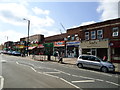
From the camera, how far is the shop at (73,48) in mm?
30411

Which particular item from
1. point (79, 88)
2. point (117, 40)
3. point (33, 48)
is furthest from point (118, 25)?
point (33, 48)

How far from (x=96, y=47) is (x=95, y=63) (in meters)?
10.5

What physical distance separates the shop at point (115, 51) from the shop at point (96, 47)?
820 millimetres

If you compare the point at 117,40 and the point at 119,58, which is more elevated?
the point at 117,40

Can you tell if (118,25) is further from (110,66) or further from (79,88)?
(79,88)

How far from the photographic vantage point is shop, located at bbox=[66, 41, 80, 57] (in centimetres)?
3041

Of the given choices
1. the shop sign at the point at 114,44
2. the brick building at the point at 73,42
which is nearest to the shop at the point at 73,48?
the brick building at the point at 73,42

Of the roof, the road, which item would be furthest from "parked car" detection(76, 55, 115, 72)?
the roof

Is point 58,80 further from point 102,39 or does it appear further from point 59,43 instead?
point 59,43

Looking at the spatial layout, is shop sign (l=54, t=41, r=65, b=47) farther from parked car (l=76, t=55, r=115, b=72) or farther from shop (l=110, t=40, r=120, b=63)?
parked car (l=76, t=55, r=115, b=72)

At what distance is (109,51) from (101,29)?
443 cm

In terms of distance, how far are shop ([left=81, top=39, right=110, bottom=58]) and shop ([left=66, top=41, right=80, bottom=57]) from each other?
220 centimetres

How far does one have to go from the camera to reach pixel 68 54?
1288 inches

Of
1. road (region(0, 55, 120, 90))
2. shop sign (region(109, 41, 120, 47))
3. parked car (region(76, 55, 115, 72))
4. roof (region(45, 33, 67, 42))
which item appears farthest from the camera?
roof (region(45, 33, 67, 42))
